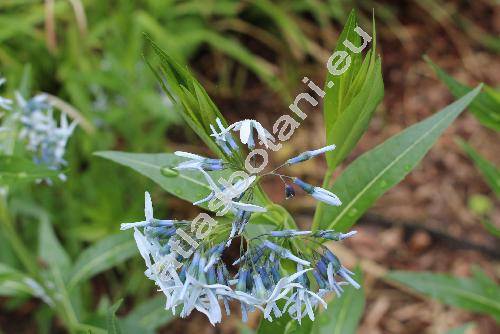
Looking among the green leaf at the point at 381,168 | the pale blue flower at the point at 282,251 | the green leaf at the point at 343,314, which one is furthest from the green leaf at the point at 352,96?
the green leaf at the point at 343,314

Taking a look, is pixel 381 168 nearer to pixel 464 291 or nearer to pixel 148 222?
pixel 148 222

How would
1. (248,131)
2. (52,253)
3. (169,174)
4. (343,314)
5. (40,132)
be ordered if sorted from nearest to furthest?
(248,131)
(169,174)
(343,314)
(40,132)
(52,253)

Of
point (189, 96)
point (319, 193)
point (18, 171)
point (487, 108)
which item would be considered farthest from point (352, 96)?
point (18, 171)

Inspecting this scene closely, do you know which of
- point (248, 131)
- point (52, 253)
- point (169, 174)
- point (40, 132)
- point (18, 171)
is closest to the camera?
point (248, 131)

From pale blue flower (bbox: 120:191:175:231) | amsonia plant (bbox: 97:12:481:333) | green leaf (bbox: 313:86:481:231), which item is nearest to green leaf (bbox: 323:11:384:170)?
amsonia plant (bbox: 97:12:481:333)

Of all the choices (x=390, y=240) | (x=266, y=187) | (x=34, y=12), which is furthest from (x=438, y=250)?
(x=34, y=12)

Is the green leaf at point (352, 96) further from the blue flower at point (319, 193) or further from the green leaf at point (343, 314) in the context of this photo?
the green leaf at point (343, 314)

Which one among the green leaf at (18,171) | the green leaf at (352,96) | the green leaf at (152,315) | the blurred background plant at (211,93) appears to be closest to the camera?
the green leaf at (352,96)
